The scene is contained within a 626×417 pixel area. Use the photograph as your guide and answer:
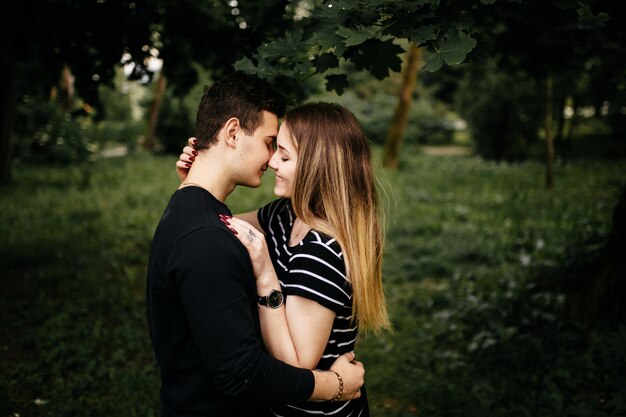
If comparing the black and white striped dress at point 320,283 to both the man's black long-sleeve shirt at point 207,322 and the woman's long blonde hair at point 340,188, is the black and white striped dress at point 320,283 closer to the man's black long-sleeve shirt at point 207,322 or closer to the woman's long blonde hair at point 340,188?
the woman's long blonde hair at point 340,188

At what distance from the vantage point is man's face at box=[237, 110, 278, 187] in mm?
1946

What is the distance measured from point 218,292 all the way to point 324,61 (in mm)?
1578

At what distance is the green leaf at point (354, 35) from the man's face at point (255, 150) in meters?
0.46

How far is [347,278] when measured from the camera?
1.85 metres

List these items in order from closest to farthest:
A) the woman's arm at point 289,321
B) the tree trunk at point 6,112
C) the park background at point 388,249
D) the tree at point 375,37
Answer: the woman's arm at point 289,321
the tree at point 375,37
the park background at point 388,249
the tree trunk at point 6,112

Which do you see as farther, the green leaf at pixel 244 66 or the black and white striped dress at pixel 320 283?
the green leaf at pixel 244 66

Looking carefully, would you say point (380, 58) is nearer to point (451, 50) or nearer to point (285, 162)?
point (451, 50)

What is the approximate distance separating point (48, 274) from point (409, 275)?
4479 mm

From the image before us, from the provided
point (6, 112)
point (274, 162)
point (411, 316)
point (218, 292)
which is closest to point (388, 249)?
point (274, 162)

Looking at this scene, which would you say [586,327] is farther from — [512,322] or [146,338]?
[146,338]

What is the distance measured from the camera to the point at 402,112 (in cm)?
1602

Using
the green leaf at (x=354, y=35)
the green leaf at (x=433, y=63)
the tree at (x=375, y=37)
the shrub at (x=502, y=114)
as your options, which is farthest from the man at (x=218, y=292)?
the shrub at (x=502, y=114)

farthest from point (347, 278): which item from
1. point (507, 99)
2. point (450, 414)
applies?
point (507, 99)

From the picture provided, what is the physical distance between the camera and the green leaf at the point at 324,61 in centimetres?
268
